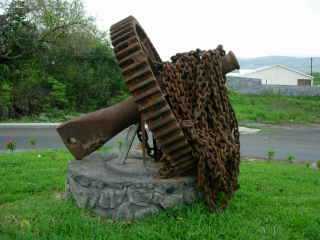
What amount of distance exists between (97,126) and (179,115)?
103 cm

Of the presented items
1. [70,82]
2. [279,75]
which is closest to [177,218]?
[70,82]

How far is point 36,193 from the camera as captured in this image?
20.5 feet

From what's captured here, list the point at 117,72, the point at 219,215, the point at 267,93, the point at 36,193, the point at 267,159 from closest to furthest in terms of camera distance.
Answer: the point at 219,215 < the point at 36,193 < the point at 267,159 < the point at 117,72 < the point at 267,93

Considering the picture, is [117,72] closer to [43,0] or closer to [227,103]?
[43,0]

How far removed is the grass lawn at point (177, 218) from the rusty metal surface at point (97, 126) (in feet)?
2.21

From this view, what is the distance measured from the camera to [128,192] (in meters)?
4.88

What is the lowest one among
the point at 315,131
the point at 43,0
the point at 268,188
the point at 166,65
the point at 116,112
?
the point at 315,131

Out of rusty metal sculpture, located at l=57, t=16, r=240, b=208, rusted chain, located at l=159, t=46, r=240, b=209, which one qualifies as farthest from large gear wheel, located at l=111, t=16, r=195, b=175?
rusted chain, located at l=159, t=46, r=240, b=209

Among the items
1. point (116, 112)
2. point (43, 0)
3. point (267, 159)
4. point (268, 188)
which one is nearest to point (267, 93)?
point (43, 0)

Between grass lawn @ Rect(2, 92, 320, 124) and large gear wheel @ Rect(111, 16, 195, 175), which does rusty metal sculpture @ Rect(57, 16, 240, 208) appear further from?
grass lawn @ Rect(2, 92, 320, 124)

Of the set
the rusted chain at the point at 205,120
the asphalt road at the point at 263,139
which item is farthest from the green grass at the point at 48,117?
the rusted chain at the point at 205,120

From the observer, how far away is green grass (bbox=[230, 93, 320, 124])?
21.6 metres

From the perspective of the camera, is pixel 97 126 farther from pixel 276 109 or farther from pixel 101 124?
pixel 276 109

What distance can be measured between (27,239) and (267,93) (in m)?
26.1
